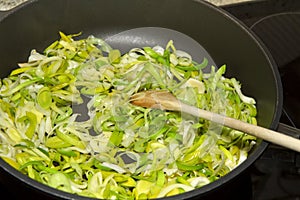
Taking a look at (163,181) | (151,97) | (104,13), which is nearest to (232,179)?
(163,181)

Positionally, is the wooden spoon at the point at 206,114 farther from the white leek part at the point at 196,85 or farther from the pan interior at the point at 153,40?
the pan interior at the point at 153,40

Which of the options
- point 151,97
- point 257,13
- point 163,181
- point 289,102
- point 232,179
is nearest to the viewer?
point 232,179

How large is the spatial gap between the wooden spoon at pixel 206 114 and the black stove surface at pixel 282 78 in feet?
0.23

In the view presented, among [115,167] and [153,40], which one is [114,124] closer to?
[115,167]

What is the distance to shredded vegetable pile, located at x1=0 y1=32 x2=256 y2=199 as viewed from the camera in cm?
99

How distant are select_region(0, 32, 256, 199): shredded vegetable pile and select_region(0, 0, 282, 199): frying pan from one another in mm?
30

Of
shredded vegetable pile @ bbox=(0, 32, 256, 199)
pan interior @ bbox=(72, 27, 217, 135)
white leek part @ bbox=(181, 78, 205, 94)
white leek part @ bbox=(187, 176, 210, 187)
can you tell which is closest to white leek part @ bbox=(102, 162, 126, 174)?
shredded vegetable pile @ bbox=(0, 32, 256, 199)

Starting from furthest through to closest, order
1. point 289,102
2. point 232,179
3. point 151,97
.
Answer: point 289,102 → point 151,97 → point 232,179

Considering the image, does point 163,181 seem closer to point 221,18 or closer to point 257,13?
point 221,18

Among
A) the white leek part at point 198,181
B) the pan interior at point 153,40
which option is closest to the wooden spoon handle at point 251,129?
the white leek part at point 198,181

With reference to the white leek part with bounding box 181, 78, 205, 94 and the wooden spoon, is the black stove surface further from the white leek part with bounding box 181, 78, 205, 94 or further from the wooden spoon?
the white leek part with bounding box 181, 78, 205, 94

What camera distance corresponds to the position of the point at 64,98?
112 centimetres

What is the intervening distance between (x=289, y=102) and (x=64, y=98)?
1.60ft

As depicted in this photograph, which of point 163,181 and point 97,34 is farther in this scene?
point 97,34
